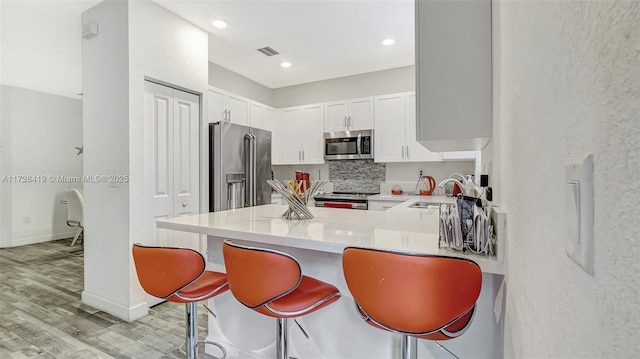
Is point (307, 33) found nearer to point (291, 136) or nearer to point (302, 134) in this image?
point (302, 134)

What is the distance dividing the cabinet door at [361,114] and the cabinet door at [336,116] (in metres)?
0.08

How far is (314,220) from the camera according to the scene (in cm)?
195

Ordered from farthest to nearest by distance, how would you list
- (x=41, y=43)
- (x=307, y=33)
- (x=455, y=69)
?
(x=41, y=43)
(x=307, y=33)
(x=455, y=69)

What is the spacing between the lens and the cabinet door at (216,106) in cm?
372

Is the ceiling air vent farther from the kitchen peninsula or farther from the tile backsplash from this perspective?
the kitchen peninsula

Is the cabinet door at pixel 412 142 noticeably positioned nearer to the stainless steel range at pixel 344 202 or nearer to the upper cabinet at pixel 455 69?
the stainless steel range at pixel 344 202

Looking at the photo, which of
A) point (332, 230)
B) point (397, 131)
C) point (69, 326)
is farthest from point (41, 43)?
point (397, 131)

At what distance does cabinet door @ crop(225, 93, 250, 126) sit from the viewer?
13.1 feet

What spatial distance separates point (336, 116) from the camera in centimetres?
452

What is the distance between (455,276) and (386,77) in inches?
152

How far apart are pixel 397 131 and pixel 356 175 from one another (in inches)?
39.2

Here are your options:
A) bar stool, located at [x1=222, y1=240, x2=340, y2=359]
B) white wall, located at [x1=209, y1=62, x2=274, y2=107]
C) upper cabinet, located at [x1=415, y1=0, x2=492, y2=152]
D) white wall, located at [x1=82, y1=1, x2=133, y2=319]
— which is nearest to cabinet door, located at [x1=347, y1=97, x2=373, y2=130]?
white wall, located at [x1=209, y1=62, x2=274, y2=107]

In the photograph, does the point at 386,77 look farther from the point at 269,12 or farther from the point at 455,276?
the point at 455,276

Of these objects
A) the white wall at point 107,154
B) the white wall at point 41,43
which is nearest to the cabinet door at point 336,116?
the white wall at point 107,154
